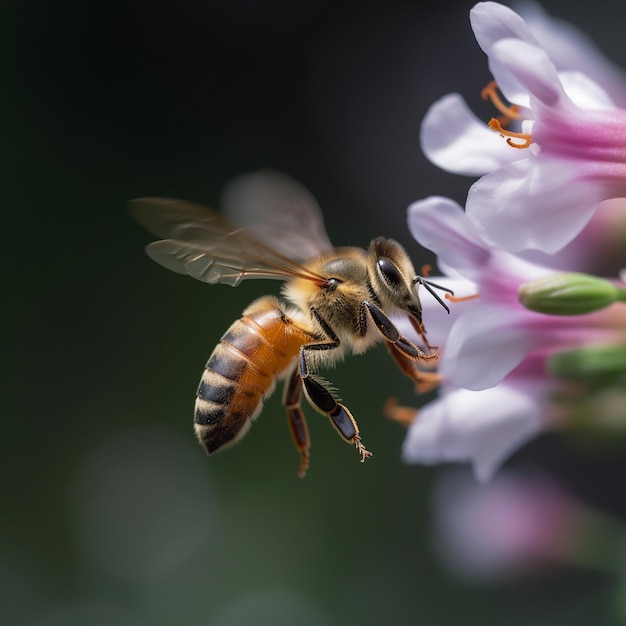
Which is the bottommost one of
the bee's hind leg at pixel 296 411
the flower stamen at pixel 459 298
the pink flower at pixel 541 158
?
the bee's hind leg at pixel 296 411

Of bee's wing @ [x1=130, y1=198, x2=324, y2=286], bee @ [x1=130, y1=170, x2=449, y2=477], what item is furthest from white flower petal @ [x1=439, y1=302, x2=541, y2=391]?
bee's wing @ [x1=130, y1=198, x2=324, y2=286]

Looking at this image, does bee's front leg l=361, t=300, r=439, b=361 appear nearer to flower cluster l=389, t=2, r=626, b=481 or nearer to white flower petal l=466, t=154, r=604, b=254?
flower cluster l=389, t=2, r=626, b=481

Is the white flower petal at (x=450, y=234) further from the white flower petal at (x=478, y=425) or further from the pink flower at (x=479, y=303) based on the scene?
the white flower petal at (x=478, y=425)

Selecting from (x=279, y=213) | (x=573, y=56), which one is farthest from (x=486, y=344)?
(x=573, y=56)

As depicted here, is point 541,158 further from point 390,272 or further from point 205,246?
point 205,246

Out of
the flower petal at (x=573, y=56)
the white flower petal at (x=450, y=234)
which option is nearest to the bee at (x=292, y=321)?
the white flower petal at (x=450, y=234)

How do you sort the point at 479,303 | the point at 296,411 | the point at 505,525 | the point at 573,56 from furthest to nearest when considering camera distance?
the point at 505,525 → the point at 573,56 → the point at 296,411 → the point at 479,303
